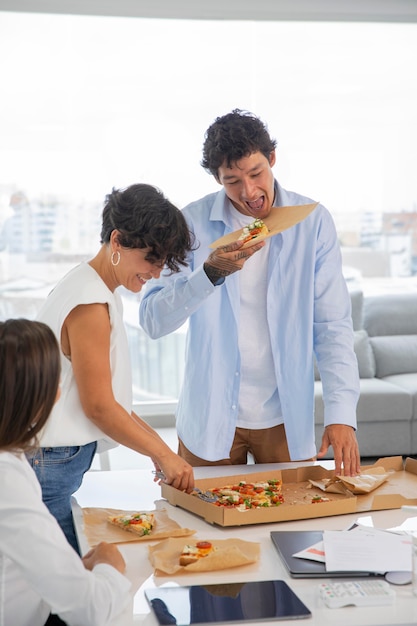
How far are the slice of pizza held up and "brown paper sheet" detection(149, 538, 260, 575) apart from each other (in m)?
0.09

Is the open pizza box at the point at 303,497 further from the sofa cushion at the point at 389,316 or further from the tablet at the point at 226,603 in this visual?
the sofa cushion at the point at 389,316

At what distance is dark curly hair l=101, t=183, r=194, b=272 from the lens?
180cm

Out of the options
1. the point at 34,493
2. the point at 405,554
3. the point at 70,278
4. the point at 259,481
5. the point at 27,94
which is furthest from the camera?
the point at 27,94

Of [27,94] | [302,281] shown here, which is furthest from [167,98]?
[302,281]

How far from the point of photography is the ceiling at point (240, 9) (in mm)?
5785

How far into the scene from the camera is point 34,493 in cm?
129

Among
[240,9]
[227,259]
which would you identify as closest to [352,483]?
[227,259]

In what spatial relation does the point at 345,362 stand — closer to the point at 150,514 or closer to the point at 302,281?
the point at 302,281

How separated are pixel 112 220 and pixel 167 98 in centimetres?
442

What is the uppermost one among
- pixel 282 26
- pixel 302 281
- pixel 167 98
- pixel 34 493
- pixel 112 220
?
pixel 282 26

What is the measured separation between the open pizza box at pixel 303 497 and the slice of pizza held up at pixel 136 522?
13cm

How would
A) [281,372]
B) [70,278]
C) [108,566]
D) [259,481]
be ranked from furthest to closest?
[281,372]
[259,481]
[70,278]
[108,566]

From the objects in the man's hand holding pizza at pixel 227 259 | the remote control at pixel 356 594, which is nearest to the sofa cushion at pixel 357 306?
the man's hand holding pizza at pixel 227 259

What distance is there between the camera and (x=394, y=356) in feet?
18.9
